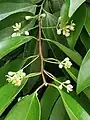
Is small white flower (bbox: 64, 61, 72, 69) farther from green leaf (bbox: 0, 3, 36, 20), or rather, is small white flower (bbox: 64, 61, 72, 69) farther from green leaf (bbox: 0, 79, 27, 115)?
green leaf (bbox: 0, 3, 36, 20)

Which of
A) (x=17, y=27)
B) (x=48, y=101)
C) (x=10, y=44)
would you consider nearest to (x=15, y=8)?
(x=17, y=27)

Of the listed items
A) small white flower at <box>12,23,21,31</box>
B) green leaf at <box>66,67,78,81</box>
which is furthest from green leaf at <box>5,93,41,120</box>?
small white flower at <box>12,23,21,31</box>

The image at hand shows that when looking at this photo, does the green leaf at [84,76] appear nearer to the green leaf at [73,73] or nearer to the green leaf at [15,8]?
the green leaf at [73,73]

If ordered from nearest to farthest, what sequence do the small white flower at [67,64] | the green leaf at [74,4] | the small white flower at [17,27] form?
the green leaf at [74,4] → the small white flower at [67,64] → the small white flower at [17,27]

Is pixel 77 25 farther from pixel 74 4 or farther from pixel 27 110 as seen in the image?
pixel 27 110

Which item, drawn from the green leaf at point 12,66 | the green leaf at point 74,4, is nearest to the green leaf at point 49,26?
the green leaf at point 12,66

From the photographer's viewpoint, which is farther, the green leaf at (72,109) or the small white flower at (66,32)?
the small white flower at (66,32)

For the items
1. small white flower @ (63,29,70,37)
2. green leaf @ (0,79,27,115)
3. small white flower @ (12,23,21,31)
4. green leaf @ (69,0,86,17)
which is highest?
green leaf @ (69,0,86,17)
